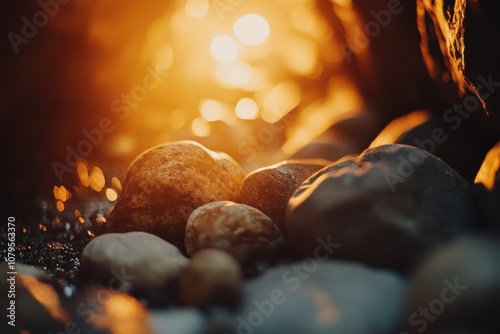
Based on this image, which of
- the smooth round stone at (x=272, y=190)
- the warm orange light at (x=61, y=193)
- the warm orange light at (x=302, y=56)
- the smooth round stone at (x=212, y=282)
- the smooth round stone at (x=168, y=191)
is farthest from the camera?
the warm orange light at (x=302, y=56)

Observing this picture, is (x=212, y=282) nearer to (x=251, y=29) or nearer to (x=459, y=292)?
(x=459, y=292)

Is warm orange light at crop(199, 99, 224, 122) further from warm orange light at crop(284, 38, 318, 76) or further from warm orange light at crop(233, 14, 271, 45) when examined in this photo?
warm orange light at crop(284, 38, 318, 76)

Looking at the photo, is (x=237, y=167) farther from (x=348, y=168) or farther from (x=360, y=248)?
(x=360, y=248)

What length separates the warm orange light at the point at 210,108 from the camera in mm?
8289

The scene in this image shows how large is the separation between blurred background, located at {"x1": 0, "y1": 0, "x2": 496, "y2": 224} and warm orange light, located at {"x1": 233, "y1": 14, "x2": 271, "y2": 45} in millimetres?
26

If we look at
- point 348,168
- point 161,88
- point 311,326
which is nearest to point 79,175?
point 161,88

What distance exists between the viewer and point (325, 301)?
2.09 m

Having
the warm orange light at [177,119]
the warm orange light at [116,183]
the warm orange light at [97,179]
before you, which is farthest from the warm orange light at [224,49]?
the warm orange light at [116,183]

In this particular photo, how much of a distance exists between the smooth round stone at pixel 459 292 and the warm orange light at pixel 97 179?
385 cm

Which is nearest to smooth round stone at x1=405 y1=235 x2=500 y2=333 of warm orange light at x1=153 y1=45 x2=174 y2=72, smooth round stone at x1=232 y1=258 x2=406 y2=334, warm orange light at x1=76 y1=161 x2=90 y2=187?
smooth round stone at x1=232 y1=258 x2=406 y2=334

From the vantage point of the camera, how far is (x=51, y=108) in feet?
15.8

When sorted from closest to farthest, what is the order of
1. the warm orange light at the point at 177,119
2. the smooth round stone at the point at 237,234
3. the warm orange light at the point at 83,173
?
1. the smooth round stone at the point at 237,234
2. the warm orange light at the point at 83,173
3. the warm orange light at the point at 177,119

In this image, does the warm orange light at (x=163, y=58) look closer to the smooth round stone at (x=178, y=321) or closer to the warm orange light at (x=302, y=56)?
the warm orange light at (x=302, y=56)

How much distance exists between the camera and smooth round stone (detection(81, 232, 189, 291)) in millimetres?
2479
